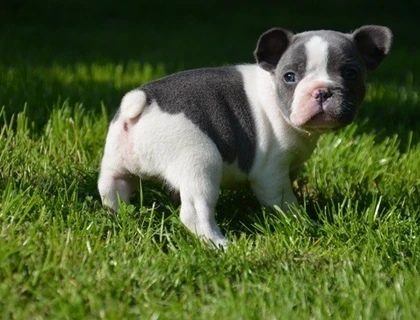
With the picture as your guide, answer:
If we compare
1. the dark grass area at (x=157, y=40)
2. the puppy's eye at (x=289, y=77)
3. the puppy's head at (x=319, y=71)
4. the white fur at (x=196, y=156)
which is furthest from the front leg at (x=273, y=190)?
the dark grass area at (x=157, y=40)

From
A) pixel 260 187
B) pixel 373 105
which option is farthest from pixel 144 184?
pixel 373 105

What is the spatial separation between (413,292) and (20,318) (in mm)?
1408

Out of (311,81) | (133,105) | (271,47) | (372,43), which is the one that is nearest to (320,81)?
(311,81)

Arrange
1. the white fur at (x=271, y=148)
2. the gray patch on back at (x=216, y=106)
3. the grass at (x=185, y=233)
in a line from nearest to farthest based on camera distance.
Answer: the grass at (x=185, y=233)
the gray patch on back at (x=216, y=106)
the white fur at (x=271, y=148)

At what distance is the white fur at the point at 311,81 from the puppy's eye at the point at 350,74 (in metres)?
0.10

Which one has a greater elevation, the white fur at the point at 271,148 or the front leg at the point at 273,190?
the white fur at the point at 271,148

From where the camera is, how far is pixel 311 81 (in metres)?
4.00

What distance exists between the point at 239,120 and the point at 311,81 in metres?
0.40

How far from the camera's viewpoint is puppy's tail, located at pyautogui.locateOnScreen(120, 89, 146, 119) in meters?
4.02

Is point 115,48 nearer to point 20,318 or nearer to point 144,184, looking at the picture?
point 144,184

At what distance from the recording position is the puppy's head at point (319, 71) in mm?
3969

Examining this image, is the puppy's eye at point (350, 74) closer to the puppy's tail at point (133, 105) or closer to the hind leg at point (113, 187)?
the puppy's tail at point (133, 105)

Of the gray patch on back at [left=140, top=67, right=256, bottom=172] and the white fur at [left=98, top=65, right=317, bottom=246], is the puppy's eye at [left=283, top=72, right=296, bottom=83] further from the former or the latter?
the gray patch on back at [left=140, top=67, right=256, bottom=172]

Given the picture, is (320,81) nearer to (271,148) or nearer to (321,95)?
(321,95)
